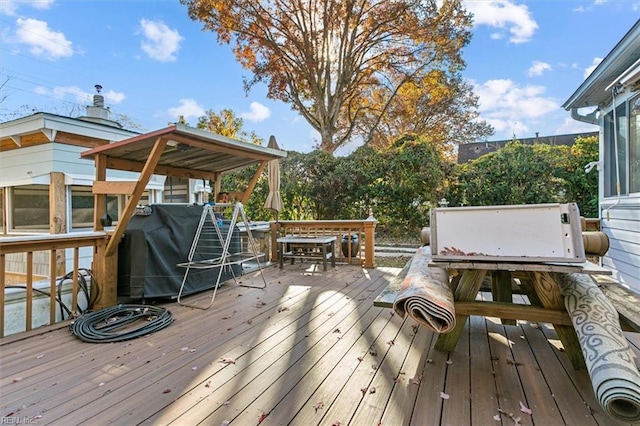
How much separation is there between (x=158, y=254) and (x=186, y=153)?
118 cm

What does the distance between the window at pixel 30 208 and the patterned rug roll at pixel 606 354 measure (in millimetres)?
6816

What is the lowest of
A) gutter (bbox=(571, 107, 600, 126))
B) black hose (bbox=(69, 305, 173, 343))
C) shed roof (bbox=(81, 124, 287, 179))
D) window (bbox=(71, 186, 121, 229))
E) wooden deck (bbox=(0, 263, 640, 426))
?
wooden deck (bbox=(0, 263, 640, 426))

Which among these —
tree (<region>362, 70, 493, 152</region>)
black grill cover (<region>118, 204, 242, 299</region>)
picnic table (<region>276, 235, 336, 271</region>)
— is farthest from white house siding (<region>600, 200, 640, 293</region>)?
tree (<region>362, 70, 493, 152</region>)

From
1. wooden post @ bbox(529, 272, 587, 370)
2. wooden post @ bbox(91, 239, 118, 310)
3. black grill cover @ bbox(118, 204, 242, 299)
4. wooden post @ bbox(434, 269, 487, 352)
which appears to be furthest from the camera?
black grill cover @ bbox(118, 204, 242, 299)

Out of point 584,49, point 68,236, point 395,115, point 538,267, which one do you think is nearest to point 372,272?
point 538,267

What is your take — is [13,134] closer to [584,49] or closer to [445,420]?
[445,420]

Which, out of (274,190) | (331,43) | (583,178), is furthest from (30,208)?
(583,178)

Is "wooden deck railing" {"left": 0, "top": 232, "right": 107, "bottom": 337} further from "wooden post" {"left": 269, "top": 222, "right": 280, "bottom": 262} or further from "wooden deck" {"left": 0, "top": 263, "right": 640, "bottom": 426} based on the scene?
"wooden post" {"left": 269, "top": 222, "right": 280, "bottom": 262}

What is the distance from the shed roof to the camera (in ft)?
9.71

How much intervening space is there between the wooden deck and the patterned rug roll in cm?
34

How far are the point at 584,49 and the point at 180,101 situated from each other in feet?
46.1

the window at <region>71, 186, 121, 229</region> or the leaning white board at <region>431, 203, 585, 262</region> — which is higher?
the window at <region>71, 186, 121, 229</region>

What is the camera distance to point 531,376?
6.27 ft

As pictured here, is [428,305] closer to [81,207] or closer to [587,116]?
[587,116]
